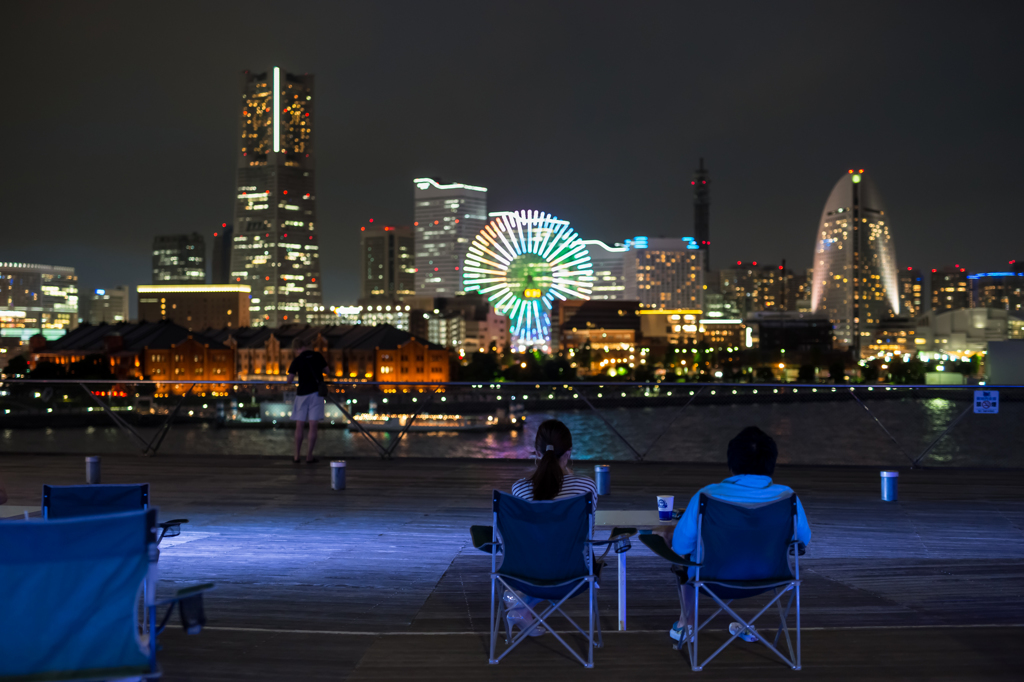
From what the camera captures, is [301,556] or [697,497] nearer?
[697,497]

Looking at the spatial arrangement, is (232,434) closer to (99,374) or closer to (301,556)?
(301,556)

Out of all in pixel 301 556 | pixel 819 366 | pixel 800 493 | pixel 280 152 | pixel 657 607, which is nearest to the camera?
pixel 657 607

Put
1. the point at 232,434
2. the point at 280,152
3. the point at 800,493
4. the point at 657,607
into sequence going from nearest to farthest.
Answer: the point at 657,607 < the point at 800,493 < the point at 232,434 < the point at 280,152

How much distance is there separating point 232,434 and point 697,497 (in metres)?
39.2

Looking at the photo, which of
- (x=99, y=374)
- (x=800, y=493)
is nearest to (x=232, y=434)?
(x=800, y=493)

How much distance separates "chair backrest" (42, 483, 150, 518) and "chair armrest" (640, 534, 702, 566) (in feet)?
7.61

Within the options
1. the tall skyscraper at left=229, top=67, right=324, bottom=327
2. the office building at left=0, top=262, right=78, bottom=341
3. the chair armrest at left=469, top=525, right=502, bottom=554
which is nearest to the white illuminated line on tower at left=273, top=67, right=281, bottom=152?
the tall skyscraper at left=229, top=67, right=324, bottom=327

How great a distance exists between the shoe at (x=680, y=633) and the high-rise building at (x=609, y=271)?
605ft

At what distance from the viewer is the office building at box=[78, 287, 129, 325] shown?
596ft

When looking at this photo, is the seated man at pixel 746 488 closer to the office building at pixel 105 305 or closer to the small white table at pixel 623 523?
the small white table at pixel 623 523

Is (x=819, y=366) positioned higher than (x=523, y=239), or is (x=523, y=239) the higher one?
(x=523, y=239)

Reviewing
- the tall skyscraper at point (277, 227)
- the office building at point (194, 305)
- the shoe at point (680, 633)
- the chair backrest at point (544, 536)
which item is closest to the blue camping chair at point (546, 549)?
the chair backrest at point (544, 536)

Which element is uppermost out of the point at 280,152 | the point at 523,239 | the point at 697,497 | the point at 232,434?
the point at 280,152

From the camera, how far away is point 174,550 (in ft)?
19.9
